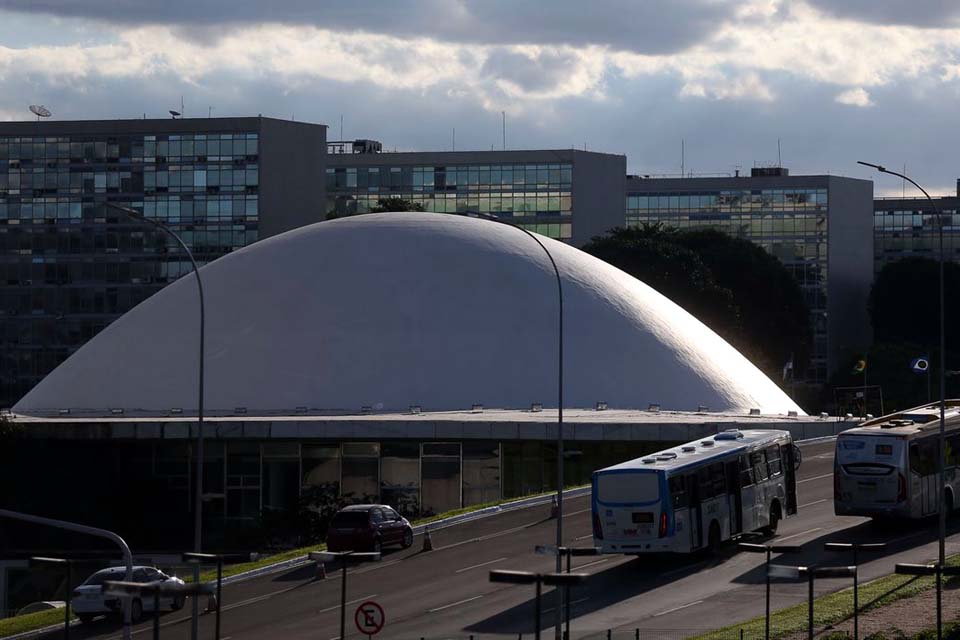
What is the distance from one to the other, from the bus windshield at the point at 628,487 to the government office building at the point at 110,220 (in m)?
88.8

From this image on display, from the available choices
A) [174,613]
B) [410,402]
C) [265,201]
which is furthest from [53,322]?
[174,613]

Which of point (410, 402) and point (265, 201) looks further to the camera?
point (265, 201)

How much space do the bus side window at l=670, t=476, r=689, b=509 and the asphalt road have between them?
1.89 metres

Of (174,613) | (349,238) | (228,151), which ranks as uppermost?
(228,151)

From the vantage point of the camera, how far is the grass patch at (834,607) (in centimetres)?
3841

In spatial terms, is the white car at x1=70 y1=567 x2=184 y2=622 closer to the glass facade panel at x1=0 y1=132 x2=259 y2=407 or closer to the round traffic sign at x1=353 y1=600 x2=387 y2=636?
the round traffic sign at x1=353 y1=600 x2=387 y2=636

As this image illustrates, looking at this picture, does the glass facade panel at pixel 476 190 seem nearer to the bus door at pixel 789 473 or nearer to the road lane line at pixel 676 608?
the bus door at pixel 789 473

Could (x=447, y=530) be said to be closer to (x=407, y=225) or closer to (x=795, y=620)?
(x=795, y=620)

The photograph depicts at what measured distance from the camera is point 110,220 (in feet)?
443

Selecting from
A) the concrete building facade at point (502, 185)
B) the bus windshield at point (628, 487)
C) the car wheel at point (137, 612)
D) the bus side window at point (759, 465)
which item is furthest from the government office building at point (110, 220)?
the car wheel at point (137, 612)

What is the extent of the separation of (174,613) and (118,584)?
18179 millimetres

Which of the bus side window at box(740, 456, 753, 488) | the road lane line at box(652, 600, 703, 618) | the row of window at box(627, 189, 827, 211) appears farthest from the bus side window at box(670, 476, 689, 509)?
the row of window at box(627, 189, 827, 211)

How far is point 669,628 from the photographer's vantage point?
3975cm

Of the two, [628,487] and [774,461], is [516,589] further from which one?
[774,461]
